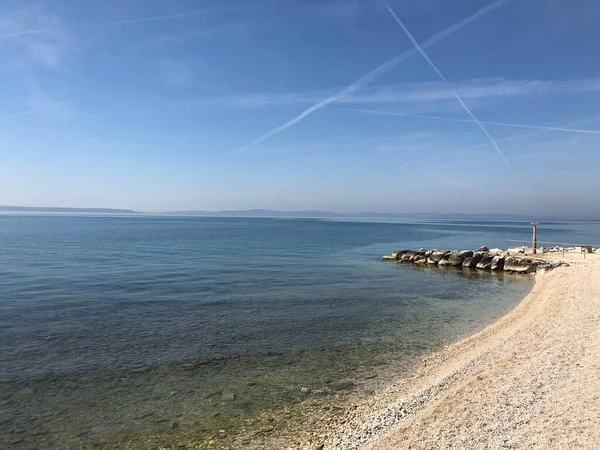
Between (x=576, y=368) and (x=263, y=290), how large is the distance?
21.3m

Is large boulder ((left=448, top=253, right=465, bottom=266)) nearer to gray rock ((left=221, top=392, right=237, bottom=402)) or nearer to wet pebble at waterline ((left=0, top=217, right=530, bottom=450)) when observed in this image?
wet pebble at waterline ((left=0, top=217, right=530, bottom=450))

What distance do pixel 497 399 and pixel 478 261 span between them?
127 feet

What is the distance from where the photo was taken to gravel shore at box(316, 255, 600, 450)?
8.23 m

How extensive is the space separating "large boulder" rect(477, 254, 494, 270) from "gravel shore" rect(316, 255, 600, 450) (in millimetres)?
27261

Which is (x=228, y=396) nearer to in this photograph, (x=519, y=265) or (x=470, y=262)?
(x=519, y=265)

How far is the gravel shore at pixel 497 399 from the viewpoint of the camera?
823 cm

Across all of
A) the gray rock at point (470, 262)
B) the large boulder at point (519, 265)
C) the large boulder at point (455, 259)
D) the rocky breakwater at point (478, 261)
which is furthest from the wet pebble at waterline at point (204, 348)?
the large boulder at point (455, 259)

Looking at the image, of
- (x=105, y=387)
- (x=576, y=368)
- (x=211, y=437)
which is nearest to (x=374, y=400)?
(x=211, y=437)

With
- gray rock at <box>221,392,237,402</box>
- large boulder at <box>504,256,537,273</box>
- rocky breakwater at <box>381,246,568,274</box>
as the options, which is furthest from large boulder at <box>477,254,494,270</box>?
gray rock at <box>221,392,237,402</box>

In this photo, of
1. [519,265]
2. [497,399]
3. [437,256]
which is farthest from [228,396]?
[437,256]

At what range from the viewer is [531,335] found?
16203mm

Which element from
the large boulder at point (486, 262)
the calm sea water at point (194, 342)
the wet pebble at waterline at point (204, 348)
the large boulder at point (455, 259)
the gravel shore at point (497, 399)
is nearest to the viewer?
the gravel shore at point (497, 399)

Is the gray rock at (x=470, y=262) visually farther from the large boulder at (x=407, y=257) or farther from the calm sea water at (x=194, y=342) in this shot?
the calm sea water at (x=194, y=342)

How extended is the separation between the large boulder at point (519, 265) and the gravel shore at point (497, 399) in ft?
81.1
